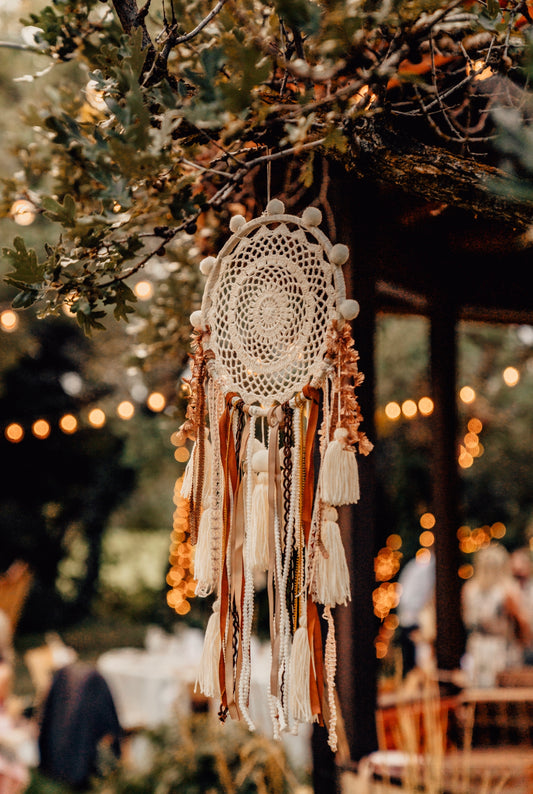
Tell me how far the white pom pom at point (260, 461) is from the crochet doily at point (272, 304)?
106 mm

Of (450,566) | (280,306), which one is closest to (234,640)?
(280,306)

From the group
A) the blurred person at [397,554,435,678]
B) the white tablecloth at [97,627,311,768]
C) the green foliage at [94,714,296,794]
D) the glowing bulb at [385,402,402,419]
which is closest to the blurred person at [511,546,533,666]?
the blurred person at [397,554,435,678]

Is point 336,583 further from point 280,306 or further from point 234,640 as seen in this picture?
point 280,306

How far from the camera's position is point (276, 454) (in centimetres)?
149

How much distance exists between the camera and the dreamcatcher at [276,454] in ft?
4.56

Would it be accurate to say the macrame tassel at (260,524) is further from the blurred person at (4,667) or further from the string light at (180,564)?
the string light at (180,564)

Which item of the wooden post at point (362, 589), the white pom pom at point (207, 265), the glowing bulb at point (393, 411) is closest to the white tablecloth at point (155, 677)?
the glowing bulb at point (393, 411)

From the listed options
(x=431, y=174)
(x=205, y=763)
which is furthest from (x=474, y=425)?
(x=431, y=174)

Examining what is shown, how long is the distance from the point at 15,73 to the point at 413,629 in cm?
637

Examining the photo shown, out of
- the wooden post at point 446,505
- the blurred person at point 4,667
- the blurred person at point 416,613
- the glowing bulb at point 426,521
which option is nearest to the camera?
the wooden post at point 446,505

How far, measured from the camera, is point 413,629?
22.3 ft

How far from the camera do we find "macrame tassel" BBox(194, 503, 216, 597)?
151 cm

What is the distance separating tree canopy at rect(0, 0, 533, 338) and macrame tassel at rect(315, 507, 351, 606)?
2.07ft

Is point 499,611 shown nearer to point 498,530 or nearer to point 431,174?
point 498,530
